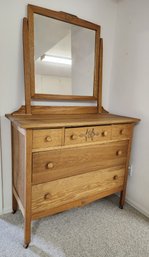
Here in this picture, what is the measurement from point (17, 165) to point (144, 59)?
1509 millimetres

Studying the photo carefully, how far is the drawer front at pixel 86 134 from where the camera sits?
1.36 meters

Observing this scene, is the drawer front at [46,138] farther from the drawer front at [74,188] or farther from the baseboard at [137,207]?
the baseboard at [137,207]

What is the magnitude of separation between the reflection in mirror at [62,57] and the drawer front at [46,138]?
0.51 metres

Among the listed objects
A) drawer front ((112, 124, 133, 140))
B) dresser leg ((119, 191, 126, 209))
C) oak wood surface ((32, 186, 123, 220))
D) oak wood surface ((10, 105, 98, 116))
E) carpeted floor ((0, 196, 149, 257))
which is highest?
oak wood surface ((10, 105, 98, 116))

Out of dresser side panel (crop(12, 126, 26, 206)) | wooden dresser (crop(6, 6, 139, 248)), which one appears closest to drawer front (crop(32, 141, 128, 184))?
wooden dresser (crop(6, 6, 139, 248))

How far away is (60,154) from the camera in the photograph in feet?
4.48

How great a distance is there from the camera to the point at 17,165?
4.91 ft

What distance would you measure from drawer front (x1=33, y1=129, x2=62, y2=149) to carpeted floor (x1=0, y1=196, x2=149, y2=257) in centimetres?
79

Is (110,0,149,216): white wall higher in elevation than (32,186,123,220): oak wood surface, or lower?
higher

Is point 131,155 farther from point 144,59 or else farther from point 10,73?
point 10,73

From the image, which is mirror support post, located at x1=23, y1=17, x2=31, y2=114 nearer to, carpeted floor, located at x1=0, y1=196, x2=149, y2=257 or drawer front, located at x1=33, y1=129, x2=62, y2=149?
drawer front, located at x1=33, y1=129, x2=62, y2=149

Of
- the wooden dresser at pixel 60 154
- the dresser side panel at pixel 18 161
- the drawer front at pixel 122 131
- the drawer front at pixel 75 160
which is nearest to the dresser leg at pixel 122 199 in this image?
the wooden dresser at pixel 60 154

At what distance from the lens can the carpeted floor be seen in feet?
4.43

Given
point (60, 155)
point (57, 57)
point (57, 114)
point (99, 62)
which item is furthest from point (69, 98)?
point (60, 155)
